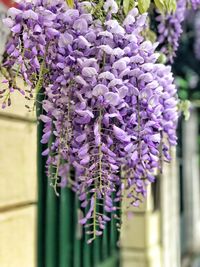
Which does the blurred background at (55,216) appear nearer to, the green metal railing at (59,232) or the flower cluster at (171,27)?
the green metal railing at (59,232)

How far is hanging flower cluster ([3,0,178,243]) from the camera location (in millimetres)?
1962

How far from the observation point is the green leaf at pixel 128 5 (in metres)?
2.19

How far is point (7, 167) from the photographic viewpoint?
3.34m

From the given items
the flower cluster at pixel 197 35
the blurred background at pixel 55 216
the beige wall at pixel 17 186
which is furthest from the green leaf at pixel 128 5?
the flower cluster at pixel 197 35

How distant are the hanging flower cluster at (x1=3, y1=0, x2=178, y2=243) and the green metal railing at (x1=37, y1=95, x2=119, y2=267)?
162cm

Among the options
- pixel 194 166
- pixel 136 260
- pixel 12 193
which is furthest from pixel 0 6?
pixel 194 166

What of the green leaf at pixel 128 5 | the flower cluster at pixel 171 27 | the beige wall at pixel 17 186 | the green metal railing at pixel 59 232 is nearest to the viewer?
the green leaf at pixel 128 5

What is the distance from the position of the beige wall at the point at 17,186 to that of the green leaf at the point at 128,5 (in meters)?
1.13

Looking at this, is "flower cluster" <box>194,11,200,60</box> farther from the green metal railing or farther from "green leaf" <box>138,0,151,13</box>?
"green leaf" <box>138,0,151,13</box>

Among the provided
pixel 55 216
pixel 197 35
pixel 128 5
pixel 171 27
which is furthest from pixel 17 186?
pixel 197 35

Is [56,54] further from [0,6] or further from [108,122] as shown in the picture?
[0,6]

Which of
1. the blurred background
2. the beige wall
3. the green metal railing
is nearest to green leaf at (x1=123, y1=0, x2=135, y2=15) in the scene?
the blurred background

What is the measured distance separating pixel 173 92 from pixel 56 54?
28.2 inches

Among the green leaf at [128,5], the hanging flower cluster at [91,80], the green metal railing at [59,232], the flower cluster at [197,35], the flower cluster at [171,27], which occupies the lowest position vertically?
the green metal railing at [59,232]
